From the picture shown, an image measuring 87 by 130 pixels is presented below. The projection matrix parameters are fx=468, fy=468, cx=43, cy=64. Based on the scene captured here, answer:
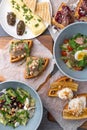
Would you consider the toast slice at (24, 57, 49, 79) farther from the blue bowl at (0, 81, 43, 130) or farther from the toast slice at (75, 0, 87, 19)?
the toast slice at (75, 0, 87, 19)

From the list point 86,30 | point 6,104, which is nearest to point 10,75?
point 6,104

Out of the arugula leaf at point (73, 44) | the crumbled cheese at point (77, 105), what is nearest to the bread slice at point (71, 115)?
the crumbled cheese at point (77, 105)

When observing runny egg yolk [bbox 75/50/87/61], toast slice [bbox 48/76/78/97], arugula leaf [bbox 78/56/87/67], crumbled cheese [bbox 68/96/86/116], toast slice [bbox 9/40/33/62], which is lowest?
crumbled cheese [bbox 68/96/86/116]

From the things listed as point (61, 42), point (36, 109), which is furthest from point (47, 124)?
point (61, 42)

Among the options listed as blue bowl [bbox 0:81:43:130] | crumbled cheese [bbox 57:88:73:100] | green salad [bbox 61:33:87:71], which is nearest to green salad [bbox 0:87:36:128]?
blue bowl [bbox 0:81:43:130]

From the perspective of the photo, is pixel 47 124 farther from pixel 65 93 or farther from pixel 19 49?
pixel 19 49
